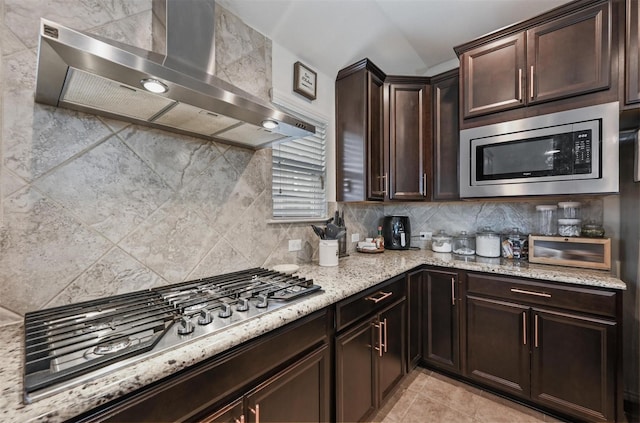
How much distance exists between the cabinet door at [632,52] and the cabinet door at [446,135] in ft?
3.10

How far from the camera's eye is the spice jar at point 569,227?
193cm

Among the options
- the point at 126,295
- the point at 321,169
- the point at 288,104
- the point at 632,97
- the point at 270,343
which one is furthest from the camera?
the point at 321,169

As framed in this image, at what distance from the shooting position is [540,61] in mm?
1786

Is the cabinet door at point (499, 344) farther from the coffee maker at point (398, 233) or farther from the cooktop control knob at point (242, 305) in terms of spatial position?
the cooktop control knob at point (242, 305)

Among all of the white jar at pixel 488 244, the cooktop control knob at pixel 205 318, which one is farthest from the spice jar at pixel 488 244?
the cooktop control knob at pixel 205 318

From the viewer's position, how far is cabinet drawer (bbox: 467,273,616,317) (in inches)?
60.5

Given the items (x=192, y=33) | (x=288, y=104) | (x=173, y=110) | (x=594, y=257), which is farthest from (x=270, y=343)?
(x=594, y=257)

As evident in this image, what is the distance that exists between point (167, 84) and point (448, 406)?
2433 mm

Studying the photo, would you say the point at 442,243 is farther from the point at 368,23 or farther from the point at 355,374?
the point at 368,23

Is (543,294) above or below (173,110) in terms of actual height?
below

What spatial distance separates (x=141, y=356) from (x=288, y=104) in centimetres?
177

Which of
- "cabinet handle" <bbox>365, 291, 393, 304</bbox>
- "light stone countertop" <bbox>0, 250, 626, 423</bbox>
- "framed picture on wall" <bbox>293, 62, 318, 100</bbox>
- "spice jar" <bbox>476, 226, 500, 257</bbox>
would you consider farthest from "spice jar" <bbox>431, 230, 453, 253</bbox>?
"framed picture on wall" <bbox>293, 62, 318, 100</bbox>

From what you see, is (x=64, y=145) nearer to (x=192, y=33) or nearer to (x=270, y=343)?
(x=192, y=33)

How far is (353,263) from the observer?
2.02 meters
